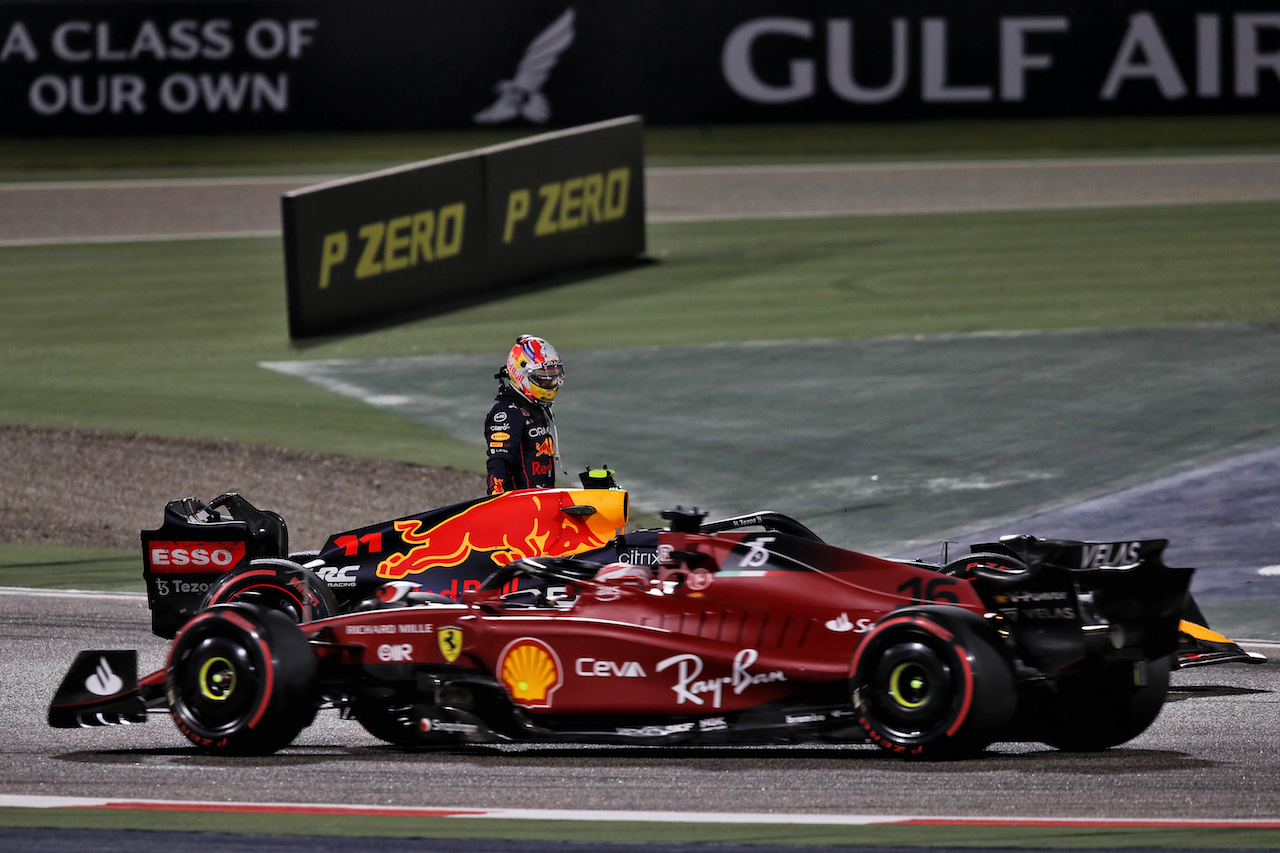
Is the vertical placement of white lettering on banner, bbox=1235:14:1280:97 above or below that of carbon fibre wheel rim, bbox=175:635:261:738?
above

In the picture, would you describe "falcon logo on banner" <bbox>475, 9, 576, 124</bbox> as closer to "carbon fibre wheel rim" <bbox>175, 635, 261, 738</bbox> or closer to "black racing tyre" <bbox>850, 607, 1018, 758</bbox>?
"carbon fibre wheel rim" <bbox>175, 635, 261, 738</bbox>

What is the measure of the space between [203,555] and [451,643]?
5.57ft

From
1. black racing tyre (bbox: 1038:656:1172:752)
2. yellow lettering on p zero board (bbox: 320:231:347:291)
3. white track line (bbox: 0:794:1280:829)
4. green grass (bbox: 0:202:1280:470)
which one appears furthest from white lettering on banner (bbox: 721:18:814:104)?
white track line (bbox: 0:794:1280:829)

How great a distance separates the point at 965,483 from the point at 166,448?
23.6 feet

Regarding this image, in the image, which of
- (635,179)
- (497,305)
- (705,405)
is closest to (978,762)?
(705,405)

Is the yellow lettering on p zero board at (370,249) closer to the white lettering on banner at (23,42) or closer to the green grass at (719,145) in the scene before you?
the green grass at (719,145)

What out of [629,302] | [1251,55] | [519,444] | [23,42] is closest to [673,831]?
[519,444]

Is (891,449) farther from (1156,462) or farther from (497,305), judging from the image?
(497,305)

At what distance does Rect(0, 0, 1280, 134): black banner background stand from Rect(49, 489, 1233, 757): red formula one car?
24.0 meters

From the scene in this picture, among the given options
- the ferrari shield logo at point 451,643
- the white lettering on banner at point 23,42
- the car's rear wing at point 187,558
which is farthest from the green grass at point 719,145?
the ferrari shield logo at point 451,643

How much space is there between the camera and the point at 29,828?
767 cm

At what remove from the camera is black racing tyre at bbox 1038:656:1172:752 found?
28.6ft

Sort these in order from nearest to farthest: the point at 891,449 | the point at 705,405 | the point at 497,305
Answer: the point at 891,449, the point at 705,405, the point at 497,305

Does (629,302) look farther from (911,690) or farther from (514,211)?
(911,690)
